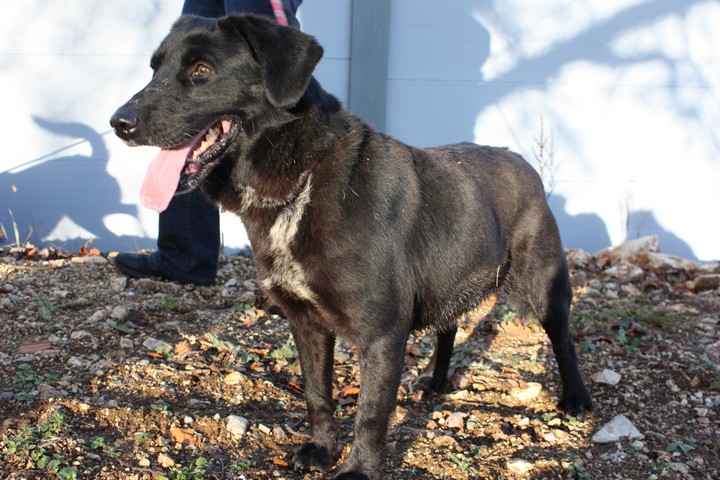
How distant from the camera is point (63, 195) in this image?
252 inches

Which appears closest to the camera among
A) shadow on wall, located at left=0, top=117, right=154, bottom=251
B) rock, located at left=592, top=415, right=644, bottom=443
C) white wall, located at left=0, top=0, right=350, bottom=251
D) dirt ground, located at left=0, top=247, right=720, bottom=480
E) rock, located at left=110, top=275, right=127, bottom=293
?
dirt ground, located at left=0, top=247, right=720, bottom=480

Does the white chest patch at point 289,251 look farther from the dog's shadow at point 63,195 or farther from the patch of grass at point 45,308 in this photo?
the dog's shadow at point 63,195

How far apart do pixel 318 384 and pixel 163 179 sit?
3.61ft

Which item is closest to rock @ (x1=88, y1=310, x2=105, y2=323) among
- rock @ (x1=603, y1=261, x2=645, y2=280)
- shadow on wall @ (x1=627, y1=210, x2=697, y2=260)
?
rock @ (x1=603, y1=261, x2=645, y2=280)

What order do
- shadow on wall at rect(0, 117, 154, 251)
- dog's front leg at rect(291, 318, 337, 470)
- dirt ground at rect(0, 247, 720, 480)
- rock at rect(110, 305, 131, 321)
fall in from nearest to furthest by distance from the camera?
dirt ground at rect(0, 247, 720, 480) → dog's front leg at rect(291, 318, 337, 470) → rock at rect(110, 305, 131, 321) → shadow on wall at rect(0, 117, 154, 251)

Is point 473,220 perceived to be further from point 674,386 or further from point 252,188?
point 674,386

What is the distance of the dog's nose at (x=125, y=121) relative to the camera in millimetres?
2756

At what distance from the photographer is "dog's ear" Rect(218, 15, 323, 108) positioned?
110 inches

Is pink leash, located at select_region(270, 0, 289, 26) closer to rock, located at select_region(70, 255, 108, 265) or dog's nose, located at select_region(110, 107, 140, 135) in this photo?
dog's nose, located at select_region(110, 107, 140, 135)

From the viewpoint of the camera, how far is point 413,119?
23.1ft

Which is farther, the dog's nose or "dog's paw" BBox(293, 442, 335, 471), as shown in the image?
"dog's paw" BBox(293, 442, 335, 471)

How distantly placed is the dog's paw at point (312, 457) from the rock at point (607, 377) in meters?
1.81

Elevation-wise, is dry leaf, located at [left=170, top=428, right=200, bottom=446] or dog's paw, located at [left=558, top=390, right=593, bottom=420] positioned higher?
dog's paw, located at [left=558, top=390, right=593, bottom=420]

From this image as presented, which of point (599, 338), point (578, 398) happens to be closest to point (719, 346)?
point (599, 338)
